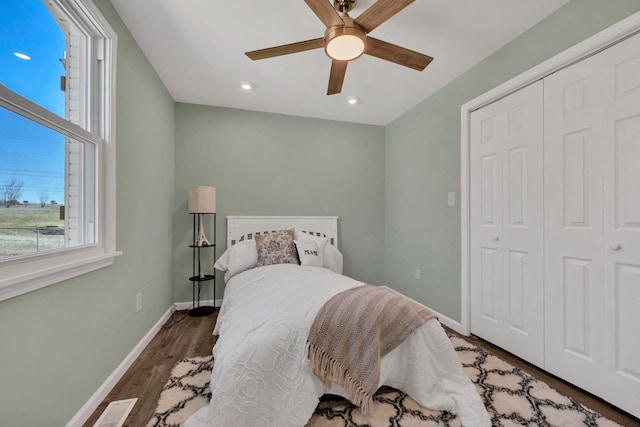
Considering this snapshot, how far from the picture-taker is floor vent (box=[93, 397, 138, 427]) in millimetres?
1394

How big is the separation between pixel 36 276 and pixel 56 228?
0.37m

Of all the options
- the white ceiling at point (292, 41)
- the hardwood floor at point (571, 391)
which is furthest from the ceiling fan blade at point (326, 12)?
the hardwood floor at point (571, 391)

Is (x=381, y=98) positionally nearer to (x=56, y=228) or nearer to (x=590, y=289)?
(x=590, y=289)

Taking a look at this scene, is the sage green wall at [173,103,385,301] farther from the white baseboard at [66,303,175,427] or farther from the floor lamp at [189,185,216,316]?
the white baseboard at [66,303,175,427]

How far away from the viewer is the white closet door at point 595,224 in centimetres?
146

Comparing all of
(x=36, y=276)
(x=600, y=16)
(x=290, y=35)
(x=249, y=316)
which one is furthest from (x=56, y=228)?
(x=600, y=16)

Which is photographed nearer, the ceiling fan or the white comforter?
the white comforter

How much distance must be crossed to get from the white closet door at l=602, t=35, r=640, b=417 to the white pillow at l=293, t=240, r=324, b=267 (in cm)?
221

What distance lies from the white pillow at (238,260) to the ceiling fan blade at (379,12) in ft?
7.45

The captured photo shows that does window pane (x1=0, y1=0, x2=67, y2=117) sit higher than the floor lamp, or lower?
higher

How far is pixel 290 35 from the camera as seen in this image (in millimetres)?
2012

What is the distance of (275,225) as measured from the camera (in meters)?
3.45

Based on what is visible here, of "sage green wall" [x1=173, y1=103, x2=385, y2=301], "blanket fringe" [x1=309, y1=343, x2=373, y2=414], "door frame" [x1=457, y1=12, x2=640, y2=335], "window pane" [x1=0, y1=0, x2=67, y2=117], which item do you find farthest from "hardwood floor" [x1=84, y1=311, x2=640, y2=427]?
"window pane" [x1=0, y1=0, x2=67, y2=117]

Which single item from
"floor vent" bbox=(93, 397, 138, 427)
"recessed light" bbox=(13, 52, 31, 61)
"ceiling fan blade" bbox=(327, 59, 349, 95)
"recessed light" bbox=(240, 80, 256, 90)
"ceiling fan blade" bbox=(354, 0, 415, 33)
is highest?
"recessed light" bbox=(240, 80, 256, 90)
